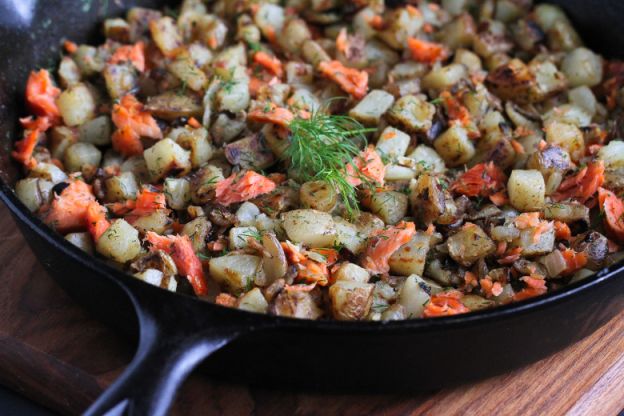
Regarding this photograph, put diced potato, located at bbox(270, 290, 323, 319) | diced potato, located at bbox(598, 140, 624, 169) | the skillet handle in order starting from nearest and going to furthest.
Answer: the skillet handle, diced potato, located at bbox(270, 290, 323, 319), diced potato, located at bbox(598, 140, 624, 169)

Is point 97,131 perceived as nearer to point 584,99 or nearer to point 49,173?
point 49,173

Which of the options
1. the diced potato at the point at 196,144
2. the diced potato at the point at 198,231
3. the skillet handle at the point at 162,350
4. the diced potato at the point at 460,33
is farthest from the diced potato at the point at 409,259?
the diced potato at the point at 460,33

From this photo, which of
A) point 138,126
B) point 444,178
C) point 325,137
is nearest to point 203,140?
point 138,126

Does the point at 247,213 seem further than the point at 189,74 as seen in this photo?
No

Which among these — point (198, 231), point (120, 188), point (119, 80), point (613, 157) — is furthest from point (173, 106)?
point (613, 157)

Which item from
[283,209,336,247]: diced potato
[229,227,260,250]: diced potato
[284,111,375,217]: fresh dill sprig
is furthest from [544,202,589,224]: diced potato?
[229,227,260,250]: diced potato

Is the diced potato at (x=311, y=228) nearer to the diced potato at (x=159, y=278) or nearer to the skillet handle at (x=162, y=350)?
the diced potato at (x=159, y=278)

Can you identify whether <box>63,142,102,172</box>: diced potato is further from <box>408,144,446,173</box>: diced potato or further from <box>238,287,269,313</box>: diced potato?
<box>408,144,446,173</box>: diced potato
